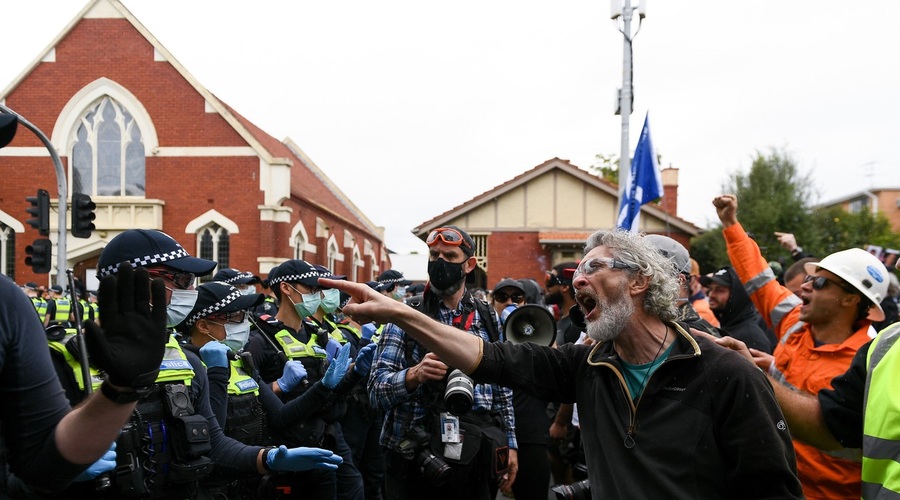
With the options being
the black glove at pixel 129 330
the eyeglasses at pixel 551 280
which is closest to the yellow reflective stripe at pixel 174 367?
the black glove at pixel 129 330

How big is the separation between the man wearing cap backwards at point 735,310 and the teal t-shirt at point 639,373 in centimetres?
339

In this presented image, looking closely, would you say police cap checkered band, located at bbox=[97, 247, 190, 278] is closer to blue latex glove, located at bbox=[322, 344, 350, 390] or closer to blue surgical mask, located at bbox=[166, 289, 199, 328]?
blue surgical mask, located at bbox=[166, 289, 199, 328]

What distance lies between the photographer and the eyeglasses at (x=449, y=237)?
449cm

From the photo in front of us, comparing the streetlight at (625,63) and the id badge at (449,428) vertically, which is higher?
the streetlight at (625,63)

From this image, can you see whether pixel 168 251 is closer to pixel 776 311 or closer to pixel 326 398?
pixel 326 398

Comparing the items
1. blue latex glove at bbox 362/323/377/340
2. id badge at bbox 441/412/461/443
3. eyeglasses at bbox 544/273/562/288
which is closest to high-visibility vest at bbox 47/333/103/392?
id badge at bbox 441/412/461/443

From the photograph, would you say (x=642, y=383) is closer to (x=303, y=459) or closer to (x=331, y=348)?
(x=303, y=459)

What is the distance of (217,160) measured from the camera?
87.9 feet

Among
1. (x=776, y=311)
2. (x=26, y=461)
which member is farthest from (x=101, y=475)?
(x=776, y=311)

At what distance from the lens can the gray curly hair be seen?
272cm

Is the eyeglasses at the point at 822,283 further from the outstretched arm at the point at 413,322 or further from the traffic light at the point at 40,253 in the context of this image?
the traffic light at the point at 40,253

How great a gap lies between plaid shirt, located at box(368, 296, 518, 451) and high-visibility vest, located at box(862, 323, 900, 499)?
2.24 meters

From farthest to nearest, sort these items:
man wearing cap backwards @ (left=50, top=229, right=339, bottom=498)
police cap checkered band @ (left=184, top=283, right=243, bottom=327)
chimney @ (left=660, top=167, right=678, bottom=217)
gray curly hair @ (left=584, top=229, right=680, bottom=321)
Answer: chimney @ (left=660, top=167, right=678, bottom=217) < police cap checkered band @ (left=184, top=283, right=243, bottom=327) < man wearing cap backwards @ (left=50, top=229, right=339, bottom=498) < gray curly hair @ (left=584, top=229, right=680, bottom=321)

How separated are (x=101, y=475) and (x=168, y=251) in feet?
3.84
